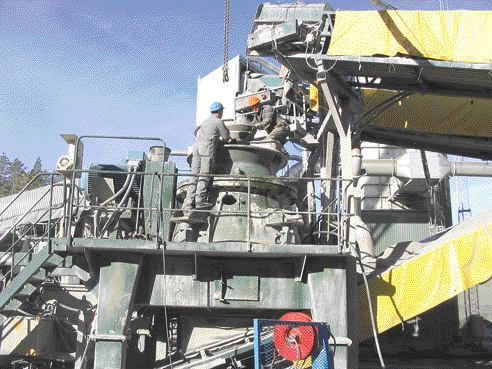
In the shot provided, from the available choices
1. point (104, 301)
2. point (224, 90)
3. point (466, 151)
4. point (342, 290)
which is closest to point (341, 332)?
point (342, 290)

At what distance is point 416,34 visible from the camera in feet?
41.8

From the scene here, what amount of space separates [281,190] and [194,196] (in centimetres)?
188

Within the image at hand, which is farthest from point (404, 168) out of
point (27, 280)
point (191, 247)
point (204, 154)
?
point (27, 280)

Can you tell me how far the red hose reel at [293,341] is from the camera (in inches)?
370

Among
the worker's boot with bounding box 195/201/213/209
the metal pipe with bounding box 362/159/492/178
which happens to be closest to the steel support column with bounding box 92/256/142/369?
the worker's boot with bounding box 195/201/213/209

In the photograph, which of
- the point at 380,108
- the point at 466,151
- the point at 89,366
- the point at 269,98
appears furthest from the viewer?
the point at 466,151

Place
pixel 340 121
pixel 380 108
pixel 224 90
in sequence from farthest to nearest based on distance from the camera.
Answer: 1. pixel 224 90
2. pixel 380 108
3. pixel 340 121

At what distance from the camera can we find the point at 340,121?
13.0m

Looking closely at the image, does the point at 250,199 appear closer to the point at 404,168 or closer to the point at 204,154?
the point at 204,154

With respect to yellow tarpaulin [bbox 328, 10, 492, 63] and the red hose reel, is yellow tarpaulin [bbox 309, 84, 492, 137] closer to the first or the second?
yellow tarpaulin [bbox 328, 10, 492, 63]

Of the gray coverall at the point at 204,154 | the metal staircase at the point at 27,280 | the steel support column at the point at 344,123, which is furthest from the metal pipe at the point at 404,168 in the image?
the metal staircase at the point at 27,280

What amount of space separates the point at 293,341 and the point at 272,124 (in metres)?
5.18

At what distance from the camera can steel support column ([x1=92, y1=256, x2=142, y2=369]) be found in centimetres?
998

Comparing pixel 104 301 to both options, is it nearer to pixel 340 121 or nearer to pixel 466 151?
pixel 340 121
